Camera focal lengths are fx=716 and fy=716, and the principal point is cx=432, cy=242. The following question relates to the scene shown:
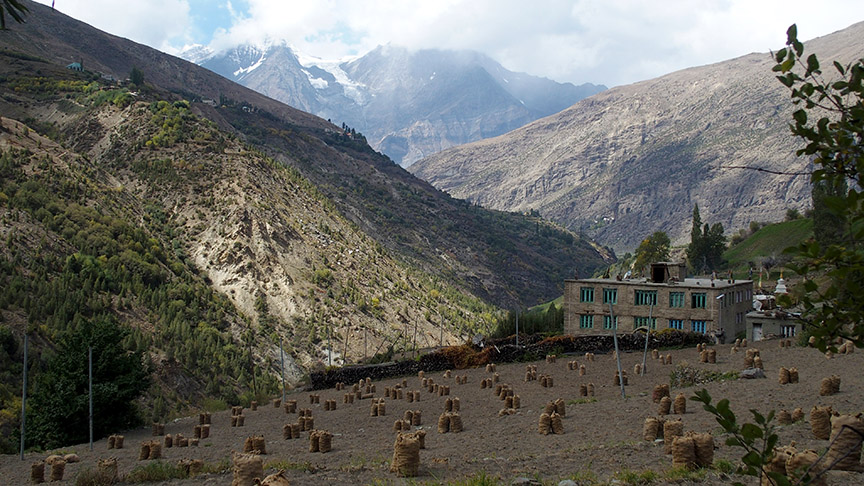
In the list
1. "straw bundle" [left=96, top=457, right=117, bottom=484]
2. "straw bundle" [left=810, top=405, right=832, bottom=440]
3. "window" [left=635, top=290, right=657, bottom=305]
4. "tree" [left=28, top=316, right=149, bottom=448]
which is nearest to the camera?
"straw bundle" [left=810, top=405, right=832, bottom=440]

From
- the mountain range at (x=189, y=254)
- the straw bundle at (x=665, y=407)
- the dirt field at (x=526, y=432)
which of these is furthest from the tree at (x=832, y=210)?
the mountain range at (x=189, y=254)

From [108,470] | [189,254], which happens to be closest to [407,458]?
[108,470]

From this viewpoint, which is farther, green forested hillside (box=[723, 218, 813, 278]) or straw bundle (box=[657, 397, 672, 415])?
green forested hillside (box=[723, 218, 813, 278])

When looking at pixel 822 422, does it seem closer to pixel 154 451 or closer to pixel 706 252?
pixel 154 451

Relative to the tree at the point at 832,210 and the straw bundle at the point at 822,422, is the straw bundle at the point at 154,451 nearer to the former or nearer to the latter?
the straw bundle at the point at 822,422

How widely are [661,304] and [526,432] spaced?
2502 cm

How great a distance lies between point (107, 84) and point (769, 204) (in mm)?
166717

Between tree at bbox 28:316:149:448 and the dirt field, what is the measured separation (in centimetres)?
147

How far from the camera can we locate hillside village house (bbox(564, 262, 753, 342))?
129 ft

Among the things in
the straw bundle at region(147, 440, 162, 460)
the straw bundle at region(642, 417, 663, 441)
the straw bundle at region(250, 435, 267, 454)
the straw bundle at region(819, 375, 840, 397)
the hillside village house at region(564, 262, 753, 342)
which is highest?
the hillside village house at region(564, 262, 753, 342)

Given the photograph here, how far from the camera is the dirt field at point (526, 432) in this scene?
12453mm

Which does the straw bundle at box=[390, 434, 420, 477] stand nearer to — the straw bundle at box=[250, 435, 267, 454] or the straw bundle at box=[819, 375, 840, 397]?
the straw bundle at box=[250, 435, 267, 454]

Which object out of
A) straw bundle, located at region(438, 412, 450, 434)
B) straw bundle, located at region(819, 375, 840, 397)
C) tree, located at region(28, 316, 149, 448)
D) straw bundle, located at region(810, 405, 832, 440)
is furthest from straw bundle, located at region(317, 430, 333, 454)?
tree, located at region(28, 316, 149, 448)

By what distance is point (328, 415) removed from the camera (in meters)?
26.7
